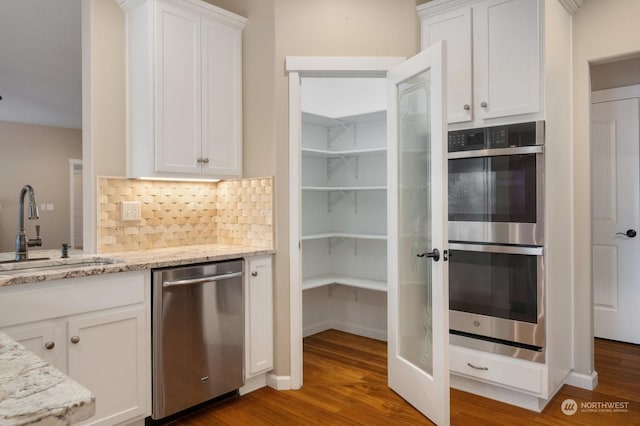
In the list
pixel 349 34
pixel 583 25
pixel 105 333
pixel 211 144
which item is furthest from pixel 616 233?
pixel 105 333

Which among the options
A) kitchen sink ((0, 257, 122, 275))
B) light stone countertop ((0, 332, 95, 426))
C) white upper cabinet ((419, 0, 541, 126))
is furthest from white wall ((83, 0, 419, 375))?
light stone countertop ((0, 332, 95, 426))

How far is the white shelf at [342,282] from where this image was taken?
3767mm

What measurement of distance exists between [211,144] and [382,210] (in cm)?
173

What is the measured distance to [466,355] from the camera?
277cm

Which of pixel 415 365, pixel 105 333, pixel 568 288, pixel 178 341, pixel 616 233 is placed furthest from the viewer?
pixel 616 233

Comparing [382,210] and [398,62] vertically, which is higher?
[398,62]

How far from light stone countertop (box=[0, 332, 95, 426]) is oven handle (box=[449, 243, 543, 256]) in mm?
2388

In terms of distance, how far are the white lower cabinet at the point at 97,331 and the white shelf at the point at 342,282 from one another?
1.66 meters

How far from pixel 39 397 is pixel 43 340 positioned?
1.54 meters

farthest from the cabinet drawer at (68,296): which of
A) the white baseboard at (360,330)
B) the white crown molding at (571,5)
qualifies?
the white crown molding at (571,5)

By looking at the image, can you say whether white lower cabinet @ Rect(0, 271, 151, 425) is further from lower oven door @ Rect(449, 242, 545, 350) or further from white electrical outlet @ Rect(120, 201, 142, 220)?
lower oven door @ Rect(449, 242, 545, 350)

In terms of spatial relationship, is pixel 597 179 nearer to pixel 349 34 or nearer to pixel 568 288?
pixel 568 288

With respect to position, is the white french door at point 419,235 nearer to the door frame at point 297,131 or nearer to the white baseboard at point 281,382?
the door frame at point 297,131

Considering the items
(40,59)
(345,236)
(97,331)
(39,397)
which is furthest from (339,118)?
(39,397)
